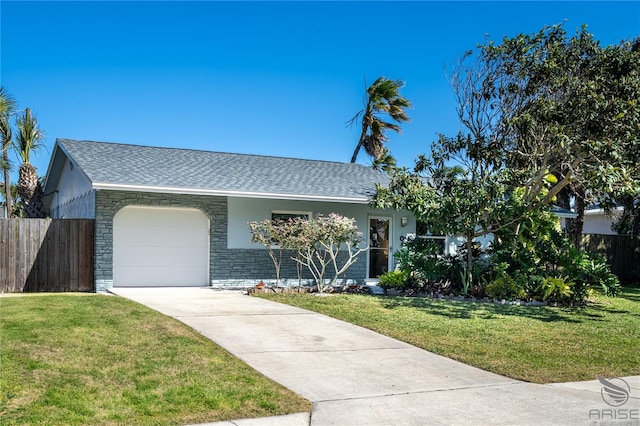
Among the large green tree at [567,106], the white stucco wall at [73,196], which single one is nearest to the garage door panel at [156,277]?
the white stucco wall at [73,196]

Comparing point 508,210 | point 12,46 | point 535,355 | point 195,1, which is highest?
point 195,1

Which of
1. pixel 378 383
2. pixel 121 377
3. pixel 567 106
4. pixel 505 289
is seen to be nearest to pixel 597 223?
pixel 567 106

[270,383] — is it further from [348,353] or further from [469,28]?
[469,28]

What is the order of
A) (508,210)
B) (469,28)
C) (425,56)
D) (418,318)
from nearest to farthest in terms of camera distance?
1. (418,318)
2. (508,210)
3. (469,28)
4. (425,56)

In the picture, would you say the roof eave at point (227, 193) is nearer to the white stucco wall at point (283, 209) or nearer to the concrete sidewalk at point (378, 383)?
the white stucco wall at point (283, 209)

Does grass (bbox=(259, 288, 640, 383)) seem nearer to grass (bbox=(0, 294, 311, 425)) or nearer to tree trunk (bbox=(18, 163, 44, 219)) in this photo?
grass (bbox=(0, 294, 311, 425))

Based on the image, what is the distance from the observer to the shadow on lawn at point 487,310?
10930 millimetres

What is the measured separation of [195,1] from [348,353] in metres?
10.2

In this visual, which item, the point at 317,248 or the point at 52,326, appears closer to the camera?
the point at 52,326

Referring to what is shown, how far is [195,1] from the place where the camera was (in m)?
13.8

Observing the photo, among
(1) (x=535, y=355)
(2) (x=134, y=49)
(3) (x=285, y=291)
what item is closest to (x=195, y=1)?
(2) (x=134, y=49)

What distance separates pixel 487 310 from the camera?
38.2ft

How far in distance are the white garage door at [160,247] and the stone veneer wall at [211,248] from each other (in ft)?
1.13

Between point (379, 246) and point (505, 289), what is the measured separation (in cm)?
491
